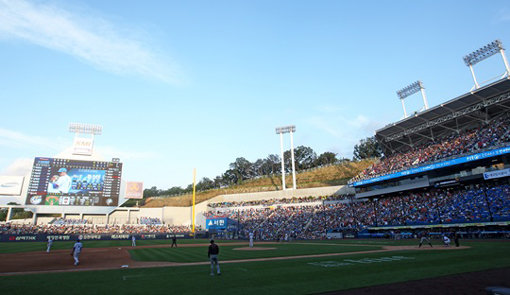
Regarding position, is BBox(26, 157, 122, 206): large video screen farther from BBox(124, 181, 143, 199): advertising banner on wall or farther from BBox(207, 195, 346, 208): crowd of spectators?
BBox(207, 195, 346, 208): crowd of spectators

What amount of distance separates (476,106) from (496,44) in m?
8.86

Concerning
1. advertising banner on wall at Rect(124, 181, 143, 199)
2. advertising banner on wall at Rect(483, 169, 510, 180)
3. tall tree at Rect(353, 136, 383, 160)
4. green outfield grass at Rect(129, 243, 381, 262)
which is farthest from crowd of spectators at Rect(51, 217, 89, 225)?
tall tree at Rect(353, 136, 383, 160)

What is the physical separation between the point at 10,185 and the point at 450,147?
79523 mm

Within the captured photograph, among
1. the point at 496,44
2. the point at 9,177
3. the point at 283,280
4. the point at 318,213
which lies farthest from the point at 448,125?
the point at 9,177

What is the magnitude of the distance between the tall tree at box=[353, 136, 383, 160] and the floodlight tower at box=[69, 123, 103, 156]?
273 feet

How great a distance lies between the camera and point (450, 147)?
40938mm

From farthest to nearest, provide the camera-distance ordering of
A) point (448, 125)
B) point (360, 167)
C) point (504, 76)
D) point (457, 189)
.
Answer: point (360, 167)
point (448, 125)
point (457, 189)
point (504, 76)

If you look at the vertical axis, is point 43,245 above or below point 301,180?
below

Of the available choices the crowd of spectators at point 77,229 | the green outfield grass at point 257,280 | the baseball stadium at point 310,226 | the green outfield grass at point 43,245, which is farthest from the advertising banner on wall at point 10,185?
Result: the green outfield grass at point 257,280

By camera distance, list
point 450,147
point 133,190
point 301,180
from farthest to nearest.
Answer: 1. point 301,180
2. point 133,190
3. point 450,147

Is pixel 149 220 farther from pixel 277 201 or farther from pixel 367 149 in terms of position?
pixel 367 149

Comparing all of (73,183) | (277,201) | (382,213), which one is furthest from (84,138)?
(382,213)

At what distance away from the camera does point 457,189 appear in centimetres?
3944

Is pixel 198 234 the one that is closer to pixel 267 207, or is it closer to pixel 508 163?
pixel 267 207
